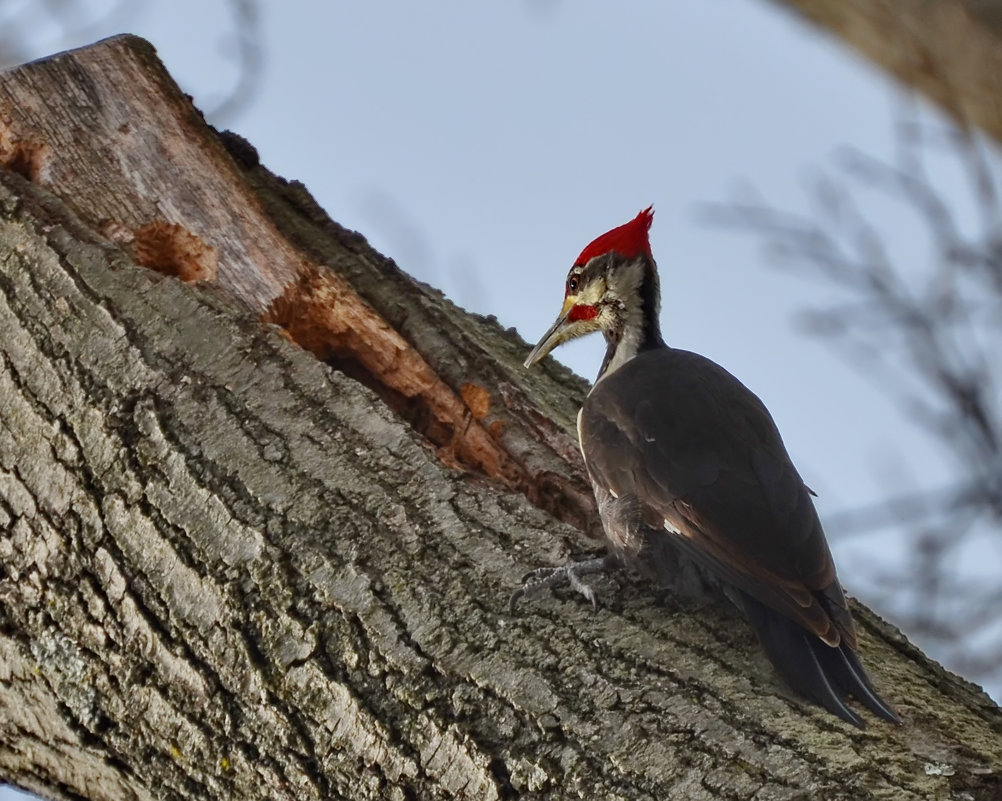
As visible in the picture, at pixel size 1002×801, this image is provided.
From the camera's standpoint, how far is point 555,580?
210cm

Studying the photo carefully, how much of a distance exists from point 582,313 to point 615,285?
13cm

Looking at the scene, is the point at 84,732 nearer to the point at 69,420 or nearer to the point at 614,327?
the point at 69,420

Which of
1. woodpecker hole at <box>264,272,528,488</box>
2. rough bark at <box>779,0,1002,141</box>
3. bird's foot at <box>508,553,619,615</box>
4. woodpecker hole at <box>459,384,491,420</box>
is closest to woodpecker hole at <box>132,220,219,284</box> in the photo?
woodpecker hole at <box>264,272,528,488</box>

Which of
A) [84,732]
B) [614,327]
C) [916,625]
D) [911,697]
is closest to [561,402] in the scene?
[614,327]

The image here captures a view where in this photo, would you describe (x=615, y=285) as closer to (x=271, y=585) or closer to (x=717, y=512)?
(x=717, y=512)

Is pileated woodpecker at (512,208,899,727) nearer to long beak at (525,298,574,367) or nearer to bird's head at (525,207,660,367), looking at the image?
long beak at (525,298,574,367)

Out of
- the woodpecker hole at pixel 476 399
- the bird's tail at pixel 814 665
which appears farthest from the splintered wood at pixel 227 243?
the bird's tail at pixel 814 665

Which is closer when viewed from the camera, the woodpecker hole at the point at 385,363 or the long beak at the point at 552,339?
the woodpecker hole at the point at 385,363

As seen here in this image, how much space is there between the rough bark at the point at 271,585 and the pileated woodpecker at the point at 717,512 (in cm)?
7

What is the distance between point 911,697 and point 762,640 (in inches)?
10.5

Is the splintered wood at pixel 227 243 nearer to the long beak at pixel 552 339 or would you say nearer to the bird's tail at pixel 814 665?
the long beak at pixel 552 339

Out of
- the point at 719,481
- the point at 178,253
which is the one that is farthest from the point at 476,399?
the point at 178,253

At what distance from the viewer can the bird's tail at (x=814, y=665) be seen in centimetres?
198

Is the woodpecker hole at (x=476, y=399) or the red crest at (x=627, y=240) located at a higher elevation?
the red crest at (x=627, y=240)
